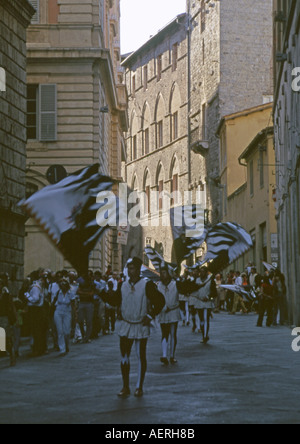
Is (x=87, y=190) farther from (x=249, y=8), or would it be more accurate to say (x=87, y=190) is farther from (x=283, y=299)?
(x=249, y=8)

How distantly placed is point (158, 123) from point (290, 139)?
4776 cm

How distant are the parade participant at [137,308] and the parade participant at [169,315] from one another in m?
4.26

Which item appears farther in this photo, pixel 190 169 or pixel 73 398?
pixel 190 169

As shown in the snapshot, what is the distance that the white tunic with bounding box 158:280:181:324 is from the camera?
1775 cm

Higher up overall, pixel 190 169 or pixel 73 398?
pixel 190 169

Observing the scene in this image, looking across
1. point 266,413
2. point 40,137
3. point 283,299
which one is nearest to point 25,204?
point 266,413

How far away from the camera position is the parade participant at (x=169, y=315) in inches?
692

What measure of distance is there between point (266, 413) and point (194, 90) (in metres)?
54.6

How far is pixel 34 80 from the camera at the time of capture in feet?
116

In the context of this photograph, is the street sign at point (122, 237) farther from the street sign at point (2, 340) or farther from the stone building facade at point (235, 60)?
the stone building facade at point (235, 60)

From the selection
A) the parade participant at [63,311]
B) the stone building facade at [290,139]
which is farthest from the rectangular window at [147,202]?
the parade participant at [63,311]

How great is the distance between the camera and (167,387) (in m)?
13.5

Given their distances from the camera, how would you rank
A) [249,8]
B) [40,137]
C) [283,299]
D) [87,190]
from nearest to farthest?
[87,190] → [283,299] → [40,137] → [249,8]

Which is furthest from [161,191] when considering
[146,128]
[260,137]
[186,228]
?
[186,228]
